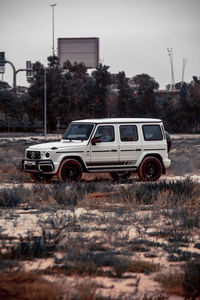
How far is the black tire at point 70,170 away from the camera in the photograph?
18422 millimetres

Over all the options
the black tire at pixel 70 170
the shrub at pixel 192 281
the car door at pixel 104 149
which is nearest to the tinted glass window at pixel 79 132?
the car door at pixel 104 149

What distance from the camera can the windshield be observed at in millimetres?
18875

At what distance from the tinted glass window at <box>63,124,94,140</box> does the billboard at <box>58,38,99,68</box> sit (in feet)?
518

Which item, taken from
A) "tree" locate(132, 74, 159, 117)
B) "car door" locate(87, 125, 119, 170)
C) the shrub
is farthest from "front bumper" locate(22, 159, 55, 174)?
"tree" locate(132, 74, 159, 117)

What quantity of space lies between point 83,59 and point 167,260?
6807 inches

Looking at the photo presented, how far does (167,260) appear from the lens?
862 cm

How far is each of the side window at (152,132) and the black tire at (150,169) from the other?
1.95 ft

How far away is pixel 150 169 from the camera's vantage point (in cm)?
2019

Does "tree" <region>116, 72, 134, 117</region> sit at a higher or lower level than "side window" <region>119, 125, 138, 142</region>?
higher

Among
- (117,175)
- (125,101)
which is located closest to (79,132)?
(117,175)

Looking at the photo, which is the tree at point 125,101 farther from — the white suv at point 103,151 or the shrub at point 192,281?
the shrub at point 192,281

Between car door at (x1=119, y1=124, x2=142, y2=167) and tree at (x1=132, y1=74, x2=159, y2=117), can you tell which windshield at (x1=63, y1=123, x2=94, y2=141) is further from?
tree at (x1=132, y1=74, x2=159, y2=117)

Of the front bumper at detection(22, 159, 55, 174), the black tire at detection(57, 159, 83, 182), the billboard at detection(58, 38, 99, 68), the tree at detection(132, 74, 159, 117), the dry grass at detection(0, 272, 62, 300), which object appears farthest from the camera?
the billboard at detection(58, 38, 99, 68)

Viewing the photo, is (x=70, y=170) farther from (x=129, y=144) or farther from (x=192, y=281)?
(x=192, y=281)
